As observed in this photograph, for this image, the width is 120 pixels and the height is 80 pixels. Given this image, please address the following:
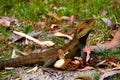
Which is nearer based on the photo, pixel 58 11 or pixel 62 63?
pixel 62 63

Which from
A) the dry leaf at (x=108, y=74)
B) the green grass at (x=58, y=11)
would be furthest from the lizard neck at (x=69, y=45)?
the dry leaf at (x=108, y=74)

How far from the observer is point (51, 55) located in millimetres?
5492

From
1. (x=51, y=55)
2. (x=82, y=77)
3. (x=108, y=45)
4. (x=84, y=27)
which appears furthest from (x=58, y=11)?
(x=82, y=77)

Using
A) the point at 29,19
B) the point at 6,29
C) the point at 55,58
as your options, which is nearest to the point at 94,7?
the point at 29,19

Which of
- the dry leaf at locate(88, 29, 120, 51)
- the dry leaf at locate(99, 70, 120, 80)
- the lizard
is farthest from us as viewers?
the dry leaf at locate(88, 29, 120, 51)

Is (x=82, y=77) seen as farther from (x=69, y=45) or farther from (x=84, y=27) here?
(x=84, y=27)

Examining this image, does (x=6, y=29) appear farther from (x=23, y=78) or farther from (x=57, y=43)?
(x=23, y=78)

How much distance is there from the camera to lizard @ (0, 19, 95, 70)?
5.45 meters

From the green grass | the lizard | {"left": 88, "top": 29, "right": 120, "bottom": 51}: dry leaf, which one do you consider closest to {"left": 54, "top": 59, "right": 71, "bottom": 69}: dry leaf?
the lizard

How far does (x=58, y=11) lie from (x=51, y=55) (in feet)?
9.14

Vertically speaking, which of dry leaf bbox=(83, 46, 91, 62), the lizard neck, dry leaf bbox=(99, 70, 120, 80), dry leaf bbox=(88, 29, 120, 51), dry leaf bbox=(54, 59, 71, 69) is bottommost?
dry leaf bbox=(99, 70, 120, 80)

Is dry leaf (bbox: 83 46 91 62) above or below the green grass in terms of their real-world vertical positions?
below

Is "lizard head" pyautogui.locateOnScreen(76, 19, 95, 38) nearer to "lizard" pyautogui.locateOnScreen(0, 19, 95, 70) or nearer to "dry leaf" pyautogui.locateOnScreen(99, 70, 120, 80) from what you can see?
"lizard" pyautogui.locateOnScreen(0, 19, 95, 70)

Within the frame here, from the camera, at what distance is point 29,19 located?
25.7 ft
